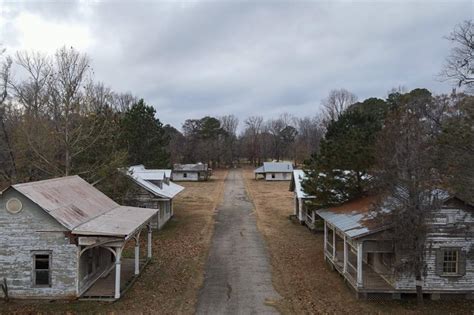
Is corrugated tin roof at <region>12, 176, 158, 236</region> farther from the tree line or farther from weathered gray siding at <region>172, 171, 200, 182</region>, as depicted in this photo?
weathered gray siding at <region>172, 171, 200, 182</region>

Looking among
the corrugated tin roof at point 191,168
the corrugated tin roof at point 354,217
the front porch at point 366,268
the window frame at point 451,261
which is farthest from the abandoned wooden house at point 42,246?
the corrugated tin roof at point 191,168

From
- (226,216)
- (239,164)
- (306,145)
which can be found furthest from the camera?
(239,164)

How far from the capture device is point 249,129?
15062cm

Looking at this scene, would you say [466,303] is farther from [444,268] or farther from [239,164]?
[239,164]

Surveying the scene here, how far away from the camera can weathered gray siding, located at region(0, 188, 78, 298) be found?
16.4 m

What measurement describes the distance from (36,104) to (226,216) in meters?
20.0

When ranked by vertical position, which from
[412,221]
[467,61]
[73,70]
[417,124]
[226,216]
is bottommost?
[226,216]

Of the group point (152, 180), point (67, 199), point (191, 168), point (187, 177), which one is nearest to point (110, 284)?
point (67, 199)

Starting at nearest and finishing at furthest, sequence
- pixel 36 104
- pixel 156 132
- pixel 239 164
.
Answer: pixel 36 104, pixel 156 132, pixel 239 164

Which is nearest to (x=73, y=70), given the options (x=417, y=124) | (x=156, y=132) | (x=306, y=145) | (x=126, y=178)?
(x=126, y=178)

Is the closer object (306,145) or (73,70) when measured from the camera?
(73,70)

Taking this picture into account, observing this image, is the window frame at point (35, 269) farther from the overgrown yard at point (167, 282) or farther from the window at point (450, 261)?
the window at point (450, 261)

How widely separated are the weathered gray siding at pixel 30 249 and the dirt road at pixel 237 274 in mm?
5188

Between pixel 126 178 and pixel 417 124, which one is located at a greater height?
pixel 417 124
